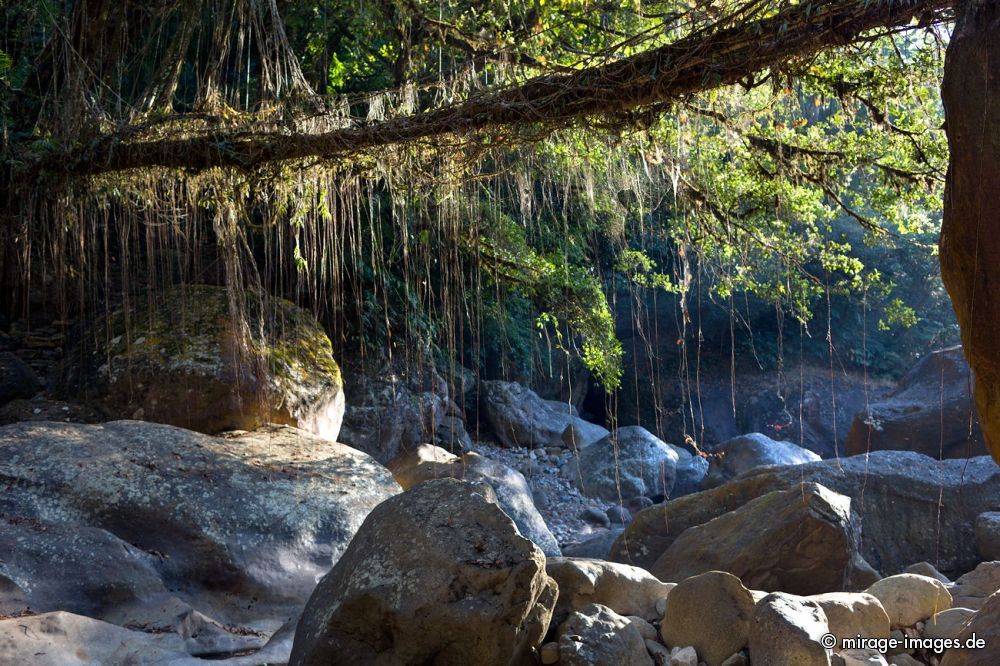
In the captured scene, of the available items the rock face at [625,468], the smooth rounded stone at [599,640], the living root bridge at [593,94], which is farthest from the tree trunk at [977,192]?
the rock face at [625,468]

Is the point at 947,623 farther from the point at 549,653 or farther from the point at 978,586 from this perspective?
the point at 549,653

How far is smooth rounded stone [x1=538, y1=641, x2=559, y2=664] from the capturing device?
377 centimetres

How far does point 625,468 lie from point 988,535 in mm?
5263

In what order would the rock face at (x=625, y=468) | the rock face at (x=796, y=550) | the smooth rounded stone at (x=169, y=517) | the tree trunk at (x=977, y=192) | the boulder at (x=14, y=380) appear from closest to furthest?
the tree trunk at (x=977, y=192), the smooth rounded stone at (x=169, y=517), the rock face at (x=796, y=550), the boulder at (x=14, y=380), the rock face at (x=625, y=468)

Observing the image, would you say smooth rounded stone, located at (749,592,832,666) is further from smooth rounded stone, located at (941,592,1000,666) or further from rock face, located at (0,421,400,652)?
rock face, located at (0,421,400,652)

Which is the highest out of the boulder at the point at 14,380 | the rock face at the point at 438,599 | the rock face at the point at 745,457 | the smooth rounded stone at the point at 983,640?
the boulder at the point at 14,380

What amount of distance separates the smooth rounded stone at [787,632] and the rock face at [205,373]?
13.6 ft

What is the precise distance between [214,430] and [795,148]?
16.0 feet

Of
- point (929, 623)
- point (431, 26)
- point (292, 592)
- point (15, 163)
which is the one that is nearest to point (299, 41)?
point (431, 26)

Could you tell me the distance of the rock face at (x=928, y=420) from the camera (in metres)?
10.8

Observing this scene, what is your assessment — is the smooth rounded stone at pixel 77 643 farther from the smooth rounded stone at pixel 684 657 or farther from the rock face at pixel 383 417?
the rock face at pixel 383 417

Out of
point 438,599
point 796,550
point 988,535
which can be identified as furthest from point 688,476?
point 438,599

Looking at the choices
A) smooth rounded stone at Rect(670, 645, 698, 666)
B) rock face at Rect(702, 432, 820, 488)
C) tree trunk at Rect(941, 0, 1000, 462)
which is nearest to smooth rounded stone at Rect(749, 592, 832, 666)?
smooth rounded stone at Rect(670, 645, 698, 666)

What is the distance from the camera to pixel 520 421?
1299 centimetres
